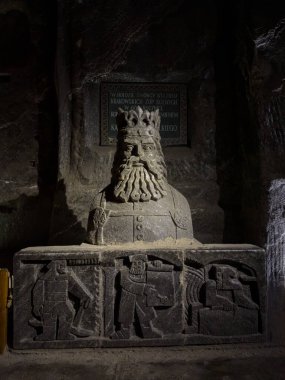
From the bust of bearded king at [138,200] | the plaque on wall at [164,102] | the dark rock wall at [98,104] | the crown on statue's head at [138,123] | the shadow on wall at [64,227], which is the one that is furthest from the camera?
the plaque on wall at [164,102]

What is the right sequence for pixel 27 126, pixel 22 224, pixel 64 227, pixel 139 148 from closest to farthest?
1. pixel 139 148
2. pixel 64 227
3. pixel 22 224
4. pixel 27 126

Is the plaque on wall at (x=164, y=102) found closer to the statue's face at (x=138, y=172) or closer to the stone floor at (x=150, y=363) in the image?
the statue's face at (x=138, y=172)

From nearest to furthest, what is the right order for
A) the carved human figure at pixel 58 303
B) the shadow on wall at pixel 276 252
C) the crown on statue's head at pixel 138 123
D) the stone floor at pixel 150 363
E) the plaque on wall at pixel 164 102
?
the stone floor at pixel 150 363 → the carved human figure at pixel 58 303 → the crown on statue's head at pixel 138 123 → the shadow on wall at pixel 276 252 → the plaque on wall at pixel 164 102

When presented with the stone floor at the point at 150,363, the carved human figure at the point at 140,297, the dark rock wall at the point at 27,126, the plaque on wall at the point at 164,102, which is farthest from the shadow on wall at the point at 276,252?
the dark rock wall at the point at 27,126

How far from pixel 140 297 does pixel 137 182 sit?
1022 mm

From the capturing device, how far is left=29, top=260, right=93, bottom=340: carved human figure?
301 cm

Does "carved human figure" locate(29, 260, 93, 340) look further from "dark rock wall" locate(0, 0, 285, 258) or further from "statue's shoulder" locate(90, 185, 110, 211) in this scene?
"dark rock wall" locate(0, 0, 285, 258)

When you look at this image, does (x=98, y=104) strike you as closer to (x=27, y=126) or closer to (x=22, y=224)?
(x=27, y=126)

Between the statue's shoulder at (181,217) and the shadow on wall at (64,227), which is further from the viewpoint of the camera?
the shadow on wall at (64,227)

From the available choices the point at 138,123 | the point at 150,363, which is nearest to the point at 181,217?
the point at 138,123

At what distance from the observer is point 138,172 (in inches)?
134

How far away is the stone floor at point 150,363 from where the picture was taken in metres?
2.71

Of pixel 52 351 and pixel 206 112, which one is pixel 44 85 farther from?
pixel 52 351

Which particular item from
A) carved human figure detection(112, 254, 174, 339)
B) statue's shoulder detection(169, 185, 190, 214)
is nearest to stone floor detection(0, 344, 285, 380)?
carved human figure detection(112, 254, 174, 339)
